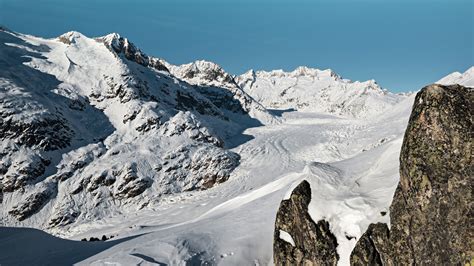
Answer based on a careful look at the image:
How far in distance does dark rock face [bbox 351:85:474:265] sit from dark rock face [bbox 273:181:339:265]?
258 cm

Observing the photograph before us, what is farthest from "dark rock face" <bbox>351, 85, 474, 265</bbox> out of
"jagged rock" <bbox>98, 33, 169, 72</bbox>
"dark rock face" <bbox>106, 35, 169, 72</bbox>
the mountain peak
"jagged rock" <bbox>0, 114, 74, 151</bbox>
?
the mountain peak

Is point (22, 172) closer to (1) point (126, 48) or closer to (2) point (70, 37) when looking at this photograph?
(2) point (70, 37)

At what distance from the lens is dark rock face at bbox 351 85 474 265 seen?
408 inches

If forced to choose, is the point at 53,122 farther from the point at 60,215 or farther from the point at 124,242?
the point at 124,242

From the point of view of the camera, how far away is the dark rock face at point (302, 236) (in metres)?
14.5

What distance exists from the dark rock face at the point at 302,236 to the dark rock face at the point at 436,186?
258 centimetres

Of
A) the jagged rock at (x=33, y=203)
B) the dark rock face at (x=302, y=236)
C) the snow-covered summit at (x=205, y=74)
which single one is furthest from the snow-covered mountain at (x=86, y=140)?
the snow-covered summit at (x=205, y=74)

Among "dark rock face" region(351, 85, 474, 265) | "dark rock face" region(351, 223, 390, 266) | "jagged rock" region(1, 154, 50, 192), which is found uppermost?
"jagged rock" region(1, 154, 50, 192)

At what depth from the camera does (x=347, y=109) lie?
141m

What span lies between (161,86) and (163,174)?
125 ft

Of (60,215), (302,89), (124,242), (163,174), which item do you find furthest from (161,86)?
(302,89)

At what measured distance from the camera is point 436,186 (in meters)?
11.0

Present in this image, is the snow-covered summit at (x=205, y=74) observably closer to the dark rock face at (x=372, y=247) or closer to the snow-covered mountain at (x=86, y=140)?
the snow-covered mountain at (x=86, y=140)

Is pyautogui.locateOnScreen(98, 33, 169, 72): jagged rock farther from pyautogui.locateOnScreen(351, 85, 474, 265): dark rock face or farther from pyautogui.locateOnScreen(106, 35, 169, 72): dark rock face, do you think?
pyautogui.locateOnScreen(351, 85, 474, 265): dark rock face
